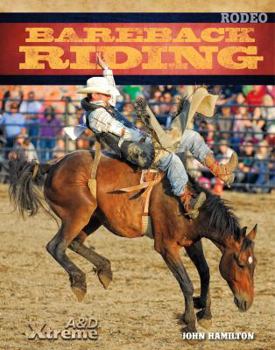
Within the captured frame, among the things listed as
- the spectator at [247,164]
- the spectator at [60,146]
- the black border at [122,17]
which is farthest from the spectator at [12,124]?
the black border at [122,17]

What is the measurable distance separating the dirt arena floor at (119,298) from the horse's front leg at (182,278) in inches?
11.6

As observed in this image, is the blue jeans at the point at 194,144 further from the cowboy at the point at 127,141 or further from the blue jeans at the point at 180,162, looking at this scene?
the cowboy at the point at 127,141

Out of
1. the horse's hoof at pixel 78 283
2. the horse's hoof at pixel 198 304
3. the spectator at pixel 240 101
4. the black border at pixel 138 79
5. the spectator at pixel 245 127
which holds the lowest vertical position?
the horse's hoof at pixel 198 304

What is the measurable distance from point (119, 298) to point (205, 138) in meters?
6.54

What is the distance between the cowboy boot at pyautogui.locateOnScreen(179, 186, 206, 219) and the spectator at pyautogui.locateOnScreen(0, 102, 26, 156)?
869 centimetres

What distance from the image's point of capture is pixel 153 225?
358 inches

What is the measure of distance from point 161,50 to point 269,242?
4049mm

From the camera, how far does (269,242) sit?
1359 cm

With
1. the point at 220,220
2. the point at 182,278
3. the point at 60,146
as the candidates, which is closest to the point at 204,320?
the point at 182,278

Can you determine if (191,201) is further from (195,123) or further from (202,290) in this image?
(195,123)

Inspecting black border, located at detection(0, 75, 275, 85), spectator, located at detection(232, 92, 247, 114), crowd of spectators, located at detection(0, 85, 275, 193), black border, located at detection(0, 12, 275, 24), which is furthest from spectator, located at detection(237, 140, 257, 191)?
black border, located at detection(0, 12, 275, 24)

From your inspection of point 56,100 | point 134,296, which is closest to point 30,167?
point 134,296

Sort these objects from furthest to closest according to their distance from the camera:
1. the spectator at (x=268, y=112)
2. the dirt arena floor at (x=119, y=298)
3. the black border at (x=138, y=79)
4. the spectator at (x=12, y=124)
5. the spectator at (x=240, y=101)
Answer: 1. the spectator at (x=12, y=124)
2. the spectator at (x=240, y=101)
3. the spectator at (x=268, y=112)
4. the black border at (x=138, y=79)
5. the dirt arena floor at (x=119, y=298)

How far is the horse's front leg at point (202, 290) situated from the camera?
9070 millimetres
